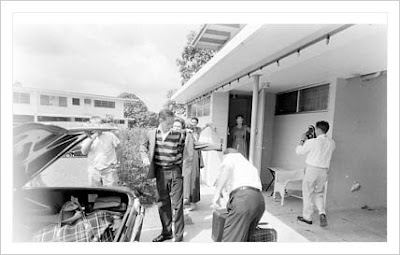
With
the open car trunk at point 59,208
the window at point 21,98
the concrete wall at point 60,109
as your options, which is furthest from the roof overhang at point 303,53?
the window at point 21,98

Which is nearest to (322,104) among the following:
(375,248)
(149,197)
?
(375,248)

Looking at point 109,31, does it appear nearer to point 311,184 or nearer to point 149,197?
point 149,197

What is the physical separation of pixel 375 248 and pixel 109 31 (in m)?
2.98

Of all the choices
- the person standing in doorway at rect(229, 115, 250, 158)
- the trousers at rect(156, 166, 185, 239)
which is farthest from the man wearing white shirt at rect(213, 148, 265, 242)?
the person standing in doorway at rect(229, 115, 250, 158)

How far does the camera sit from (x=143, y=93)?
2662mm

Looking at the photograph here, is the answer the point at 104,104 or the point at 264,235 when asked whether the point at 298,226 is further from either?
the point at 104,104

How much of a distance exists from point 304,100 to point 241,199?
3159mm

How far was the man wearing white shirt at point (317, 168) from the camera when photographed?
301cm

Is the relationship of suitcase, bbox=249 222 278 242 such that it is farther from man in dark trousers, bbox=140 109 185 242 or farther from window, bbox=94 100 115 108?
window, bbox=94 100 115 108

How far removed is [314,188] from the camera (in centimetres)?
→ 316

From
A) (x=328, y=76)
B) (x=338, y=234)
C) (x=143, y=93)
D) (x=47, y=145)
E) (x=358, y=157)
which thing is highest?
(x=328, y=76)

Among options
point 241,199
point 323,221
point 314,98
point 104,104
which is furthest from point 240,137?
point 241,199

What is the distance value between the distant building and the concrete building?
1607 mm

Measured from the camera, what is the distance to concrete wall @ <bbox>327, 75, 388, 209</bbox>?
Result: 3492 mm
